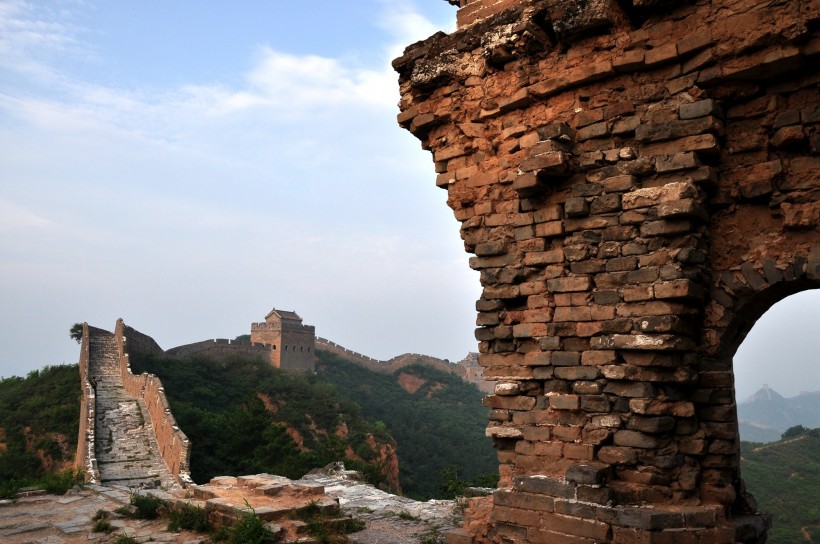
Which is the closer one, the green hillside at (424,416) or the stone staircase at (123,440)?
the stone staircase at (123,440)

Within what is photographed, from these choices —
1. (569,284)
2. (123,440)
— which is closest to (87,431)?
(123,440)

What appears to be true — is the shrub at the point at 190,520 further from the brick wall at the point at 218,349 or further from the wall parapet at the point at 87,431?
the brick wall at the point at 218,349

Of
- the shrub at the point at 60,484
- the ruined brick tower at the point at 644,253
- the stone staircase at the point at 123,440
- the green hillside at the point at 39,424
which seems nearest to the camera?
the ruined brick tower at the point at 644,253

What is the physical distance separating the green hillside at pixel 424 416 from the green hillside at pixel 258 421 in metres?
4.22

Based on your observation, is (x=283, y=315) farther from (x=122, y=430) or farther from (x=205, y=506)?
(x=205, y=506)

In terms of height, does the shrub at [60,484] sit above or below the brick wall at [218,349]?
below

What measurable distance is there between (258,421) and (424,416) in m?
25.1

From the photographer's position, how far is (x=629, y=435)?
3473 millimetres

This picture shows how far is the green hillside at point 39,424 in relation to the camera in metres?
21.7

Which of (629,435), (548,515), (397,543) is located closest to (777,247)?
(629,435)

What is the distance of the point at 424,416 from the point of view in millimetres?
45094

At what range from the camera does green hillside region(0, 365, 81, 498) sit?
853 inches

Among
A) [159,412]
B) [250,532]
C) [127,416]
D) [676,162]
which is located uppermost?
[676,162]

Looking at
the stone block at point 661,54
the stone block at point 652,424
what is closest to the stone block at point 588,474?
the stone block at point 652,424
